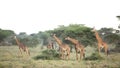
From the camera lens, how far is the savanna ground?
11.0m

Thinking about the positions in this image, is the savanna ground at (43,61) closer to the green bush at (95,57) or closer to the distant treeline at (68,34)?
the green bush at (95,57)

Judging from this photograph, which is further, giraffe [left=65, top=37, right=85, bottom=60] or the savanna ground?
giraffe [left=65, top=37, right=85, bottom=60]

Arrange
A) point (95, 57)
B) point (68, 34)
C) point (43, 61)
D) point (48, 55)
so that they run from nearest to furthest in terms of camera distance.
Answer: point (43, 61) < point (95, 57) < point (48, 55) < point (68, 34)

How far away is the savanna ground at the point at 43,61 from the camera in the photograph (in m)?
11.0

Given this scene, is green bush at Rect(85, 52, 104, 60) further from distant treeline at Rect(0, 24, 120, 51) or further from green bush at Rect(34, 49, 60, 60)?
green bush at Rect(34, 49, 60, 60)

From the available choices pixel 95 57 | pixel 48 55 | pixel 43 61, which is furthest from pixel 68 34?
pixel 43 61

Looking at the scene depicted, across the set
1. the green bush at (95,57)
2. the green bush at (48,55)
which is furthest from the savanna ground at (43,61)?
the green bush at (48,55)

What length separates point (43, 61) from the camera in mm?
11836

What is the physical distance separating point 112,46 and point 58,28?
2.25 m

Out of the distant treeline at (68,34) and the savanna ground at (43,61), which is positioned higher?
the distant treeline at (68,34)

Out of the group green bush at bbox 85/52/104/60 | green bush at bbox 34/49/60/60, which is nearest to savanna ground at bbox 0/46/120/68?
green bush at bbox 85/52/104/60

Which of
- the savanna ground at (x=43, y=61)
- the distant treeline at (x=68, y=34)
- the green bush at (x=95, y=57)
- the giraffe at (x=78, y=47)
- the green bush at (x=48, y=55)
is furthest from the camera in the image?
the distant treeline at (x=68, y=34)

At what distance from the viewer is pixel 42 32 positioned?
44.5 feet

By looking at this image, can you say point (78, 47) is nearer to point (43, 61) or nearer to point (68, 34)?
point (68, 34)
